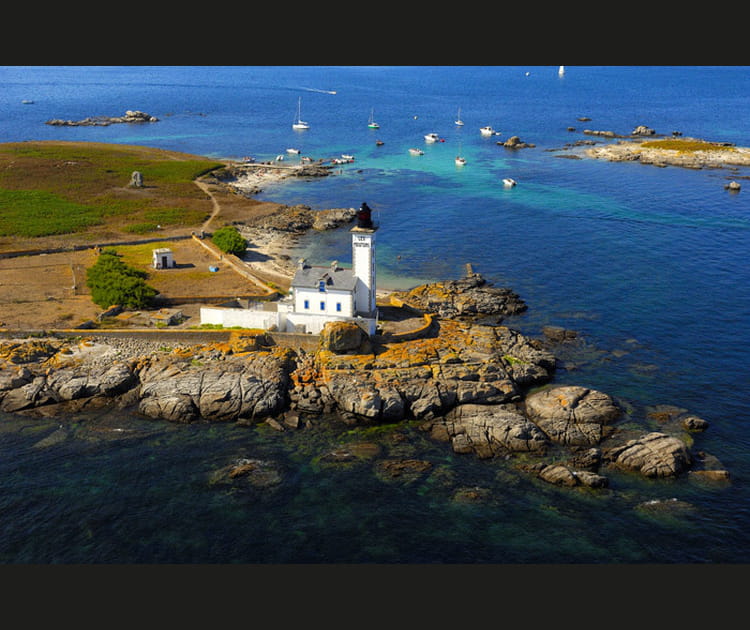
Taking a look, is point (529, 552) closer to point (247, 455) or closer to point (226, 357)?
point (247, 455)

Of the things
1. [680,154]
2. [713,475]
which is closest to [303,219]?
[713,475]

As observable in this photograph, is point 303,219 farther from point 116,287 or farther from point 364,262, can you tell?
point 364,262

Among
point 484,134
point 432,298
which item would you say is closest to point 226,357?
point 432,298

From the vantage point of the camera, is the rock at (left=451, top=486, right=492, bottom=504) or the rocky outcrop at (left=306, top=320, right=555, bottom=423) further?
the rocky outcrop at (left=306, top=320, right=555, bottom=423)

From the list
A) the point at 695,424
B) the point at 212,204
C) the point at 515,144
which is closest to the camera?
the point at 695,424

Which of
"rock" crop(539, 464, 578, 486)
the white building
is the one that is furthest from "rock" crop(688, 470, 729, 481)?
the white building

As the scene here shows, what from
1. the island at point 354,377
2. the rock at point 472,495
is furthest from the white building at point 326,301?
the rock at point 472,495

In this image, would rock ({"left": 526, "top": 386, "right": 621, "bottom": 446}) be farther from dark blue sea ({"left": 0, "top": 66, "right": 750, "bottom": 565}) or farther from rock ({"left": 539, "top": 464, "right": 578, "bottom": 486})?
rock ({"left": 539, "top": 464, "right": 578, "bottom": 486})
